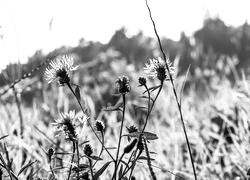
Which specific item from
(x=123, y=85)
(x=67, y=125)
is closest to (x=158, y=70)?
(x=123, y=85)

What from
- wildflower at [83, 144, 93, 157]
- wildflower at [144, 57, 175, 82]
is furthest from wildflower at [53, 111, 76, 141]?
wildflower at [144, 57, 175, 82]

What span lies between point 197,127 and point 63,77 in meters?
1.28

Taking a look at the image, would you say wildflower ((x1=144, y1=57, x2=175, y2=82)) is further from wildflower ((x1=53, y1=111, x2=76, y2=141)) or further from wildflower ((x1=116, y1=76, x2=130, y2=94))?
wildflower ((x1=53, y1=111, x2=76, y2=141))

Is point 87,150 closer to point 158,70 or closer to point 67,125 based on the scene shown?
point 67,125

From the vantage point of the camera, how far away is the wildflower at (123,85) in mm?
654

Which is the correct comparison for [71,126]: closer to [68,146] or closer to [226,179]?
[226,179]

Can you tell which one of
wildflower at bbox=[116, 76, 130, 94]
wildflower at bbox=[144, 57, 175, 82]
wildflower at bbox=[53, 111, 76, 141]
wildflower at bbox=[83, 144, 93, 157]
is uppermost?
wildflower at bbox=[144, 57, 175, 82]

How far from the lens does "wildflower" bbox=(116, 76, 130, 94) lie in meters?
0.65

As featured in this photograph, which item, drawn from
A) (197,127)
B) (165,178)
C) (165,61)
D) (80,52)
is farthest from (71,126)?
(80,52)

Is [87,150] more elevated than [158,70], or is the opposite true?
[158,70]

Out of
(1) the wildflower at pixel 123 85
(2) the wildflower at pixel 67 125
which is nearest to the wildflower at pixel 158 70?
(1) the wildflower at pixel 123 85

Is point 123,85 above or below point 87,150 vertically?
above

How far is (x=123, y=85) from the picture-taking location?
0.66m

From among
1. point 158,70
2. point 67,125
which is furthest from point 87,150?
point 158,70
